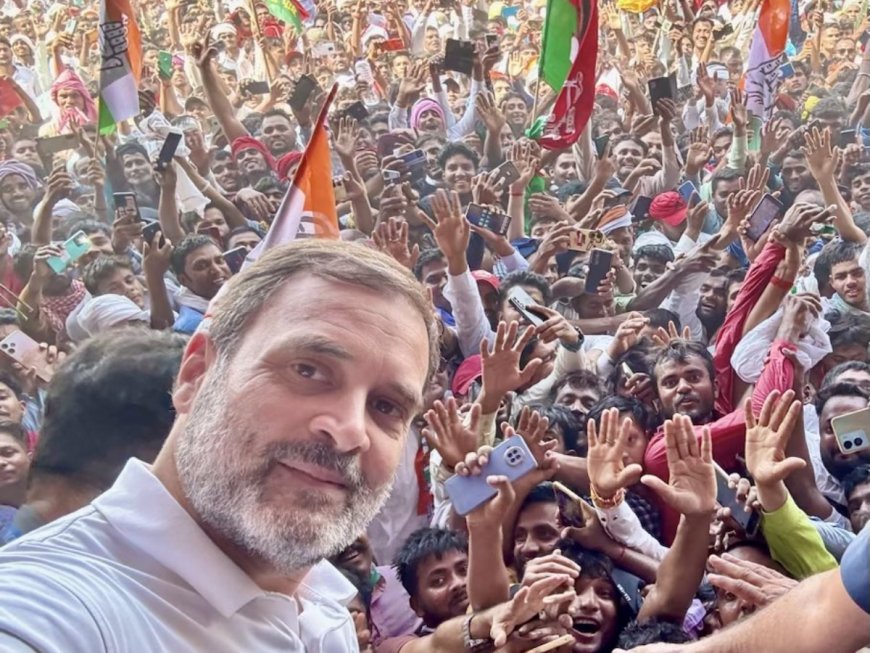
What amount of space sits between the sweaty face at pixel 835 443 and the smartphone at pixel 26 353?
8.54 feet

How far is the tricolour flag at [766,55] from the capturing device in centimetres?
512

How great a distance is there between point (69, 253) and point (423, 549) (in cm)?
234

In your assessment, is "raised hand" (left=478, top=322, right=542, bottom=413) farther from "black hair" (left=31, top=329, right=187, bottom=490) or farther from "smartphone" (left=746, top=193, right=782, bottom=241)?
"smartphone" (left=746, top=193, right=782, bottom=241)

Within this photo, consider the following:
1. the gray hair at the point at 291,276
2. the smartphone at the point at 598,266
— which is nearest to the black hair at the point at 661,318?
the smartphone at the point at 598,266

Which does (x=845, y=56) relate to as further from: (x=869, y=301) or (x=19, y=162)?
(x=19, y=162)

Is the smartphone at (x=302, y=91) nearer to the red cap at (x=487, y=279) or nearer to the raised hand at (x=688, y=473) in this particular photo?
the red cap at (x=487, y=279)

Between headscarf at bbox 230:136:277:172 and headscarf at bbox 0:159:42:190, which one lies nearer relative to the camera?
headscarf at bbox 0:159:42:190

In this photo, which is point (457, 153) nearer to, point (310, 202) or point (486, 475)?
point (310, 202)

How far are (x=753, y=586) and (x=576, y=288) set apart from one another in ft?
7.44

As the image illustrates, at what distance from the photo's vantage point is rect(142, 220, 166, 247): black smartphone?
13.0ft

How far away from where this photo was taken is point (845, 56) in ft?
25.9

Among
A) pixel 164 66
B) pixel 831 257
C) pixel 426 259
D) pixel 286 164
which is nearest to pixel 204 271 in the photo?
pixel 426 259

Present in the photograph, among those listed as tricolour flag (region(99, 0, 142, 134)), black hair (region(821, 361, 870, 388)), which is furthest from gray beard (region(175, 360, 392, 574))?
tricolour flag (region(99, 0, 142, 134))

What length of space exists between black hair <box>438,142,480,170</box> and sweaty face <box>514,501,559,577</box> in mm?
3333
